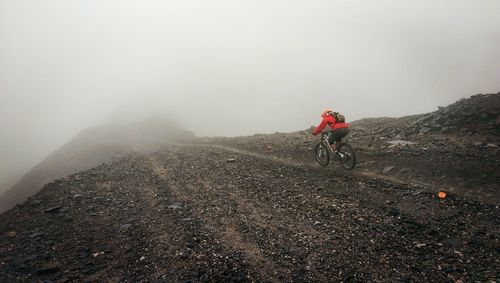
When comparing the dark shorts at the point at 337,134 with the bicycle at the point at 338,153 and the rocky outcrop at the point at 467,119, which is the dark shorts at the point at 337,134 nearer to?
the bicycle at the point at 338,153

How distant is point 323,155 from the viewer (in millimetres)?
16734

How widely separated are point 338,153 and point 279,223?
6748mm

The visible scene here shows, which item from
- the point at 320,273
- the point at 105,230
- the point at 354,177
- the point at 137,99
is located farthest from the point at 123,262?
the point at 137,99

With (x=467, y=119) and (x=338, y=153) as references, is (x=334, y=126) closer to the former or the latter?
(x=338, y=153)

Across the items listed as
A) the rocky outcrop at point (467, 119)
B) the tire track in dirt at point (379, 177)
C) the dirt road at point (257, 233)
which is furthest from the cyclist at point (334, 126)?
the rocky outcrop at point (467, 119)

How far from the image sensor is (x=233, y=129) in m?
147

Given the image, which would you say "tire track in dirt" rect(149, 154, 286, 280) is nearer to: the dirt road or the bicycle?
the dirt road

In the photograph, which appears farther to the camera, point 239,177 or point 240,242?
point 239,177

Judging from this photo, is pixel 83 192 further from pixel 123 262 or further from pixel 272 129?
pixel 272 129

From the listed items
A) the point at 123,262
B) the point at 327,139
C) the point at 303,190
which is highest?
the point at 327,139

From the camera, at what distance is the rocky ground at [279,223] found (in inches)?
310

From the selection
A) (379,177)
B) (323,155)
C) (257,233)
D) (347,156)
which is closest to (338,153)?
(347,156)

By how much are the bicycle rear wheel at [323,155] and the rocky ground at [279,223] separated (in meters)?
0.46

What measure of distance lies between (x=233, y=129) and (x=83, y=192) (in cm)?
13201
